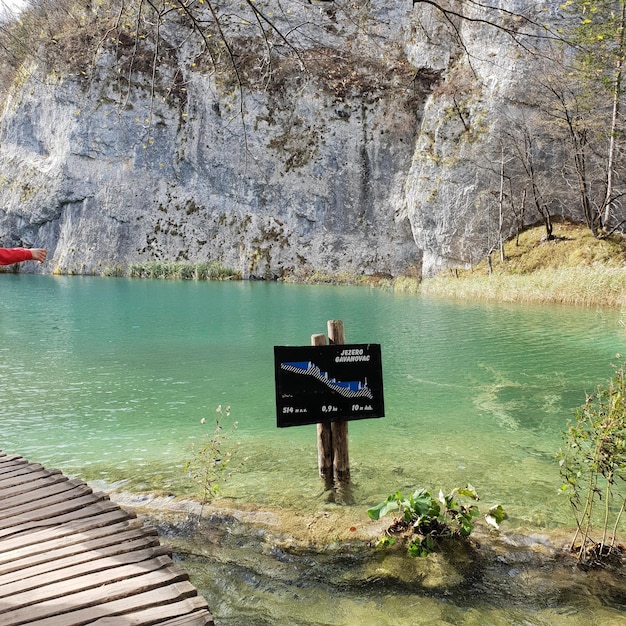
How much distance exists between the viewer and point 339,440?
5.15m

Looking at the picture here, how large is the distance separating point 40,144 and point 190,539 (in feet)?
168

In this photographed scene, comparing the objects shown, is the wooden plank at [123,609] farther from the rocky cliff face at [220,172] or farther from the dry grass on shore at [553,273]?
the rocky cliff face at [220,172]

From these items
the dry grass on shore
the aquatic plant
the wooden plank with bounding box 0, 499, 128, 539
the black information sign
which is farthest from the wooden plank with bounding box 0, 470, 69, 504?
the aquatic plant

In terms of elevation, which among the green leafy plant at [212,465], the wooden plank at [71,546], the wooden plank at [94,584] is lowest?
the green leafy plant at [212,465]

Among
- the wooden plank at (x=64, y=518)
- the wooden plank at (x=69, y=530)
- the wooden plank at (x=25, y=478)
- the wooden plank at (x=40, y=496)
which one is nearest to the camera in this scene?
the wooden plank at (x=69, y=530)

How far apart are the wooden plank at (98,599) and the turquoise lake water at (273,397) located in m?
2.27

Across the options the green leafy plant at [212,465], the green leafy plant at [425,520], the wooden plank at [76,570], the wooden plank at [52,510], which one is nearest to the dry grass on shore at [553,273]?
the green leafy plant at [212,465]

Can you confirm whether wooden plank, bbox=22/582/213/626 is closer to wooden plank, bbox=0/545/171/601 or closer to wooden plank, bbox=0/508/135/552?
wooden plank, bbox=0/545/171/601

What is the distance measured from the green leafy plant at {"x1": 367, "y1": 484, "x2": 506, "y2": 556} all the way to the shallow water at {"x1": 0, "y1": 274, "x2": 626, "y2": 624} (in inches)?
18.3

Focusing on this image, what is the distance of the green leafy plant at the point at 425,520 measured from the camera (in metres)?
3.94

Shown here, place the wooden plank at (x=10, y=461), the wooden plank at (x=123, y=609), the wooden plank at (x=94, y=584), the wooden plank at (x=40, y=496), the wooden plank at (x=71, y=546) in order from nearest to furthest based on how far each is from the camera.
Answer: the wooden plank at (x=123, y=609) < the wooden plank at (x=94, y=584) < the wooden plank at (x=71, y=546) < the wooden plank at (x=40, y=496) < the wooden plank at (x=10, y=461)

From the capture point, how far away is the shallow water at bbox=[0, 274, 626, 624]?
536cm

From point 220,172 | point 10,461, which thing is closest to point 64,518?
point 10,461

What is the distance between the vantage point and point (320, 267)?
1638 inches
